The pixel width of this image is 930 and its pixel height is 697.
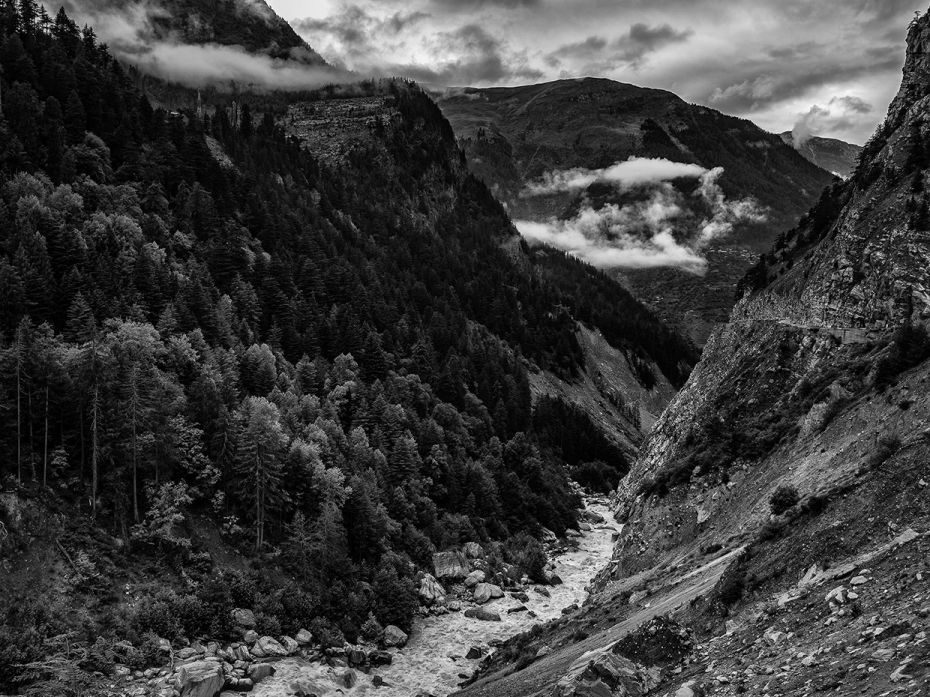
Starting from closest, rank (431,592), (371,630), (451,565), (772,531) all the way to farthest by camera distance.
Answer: (772,531) → (371,630) → (431,592) → (451,565)

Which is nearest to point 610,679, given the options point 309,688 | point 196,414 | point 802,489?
point 802,489

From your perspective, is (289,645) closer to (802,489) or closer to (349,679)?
(349,679)

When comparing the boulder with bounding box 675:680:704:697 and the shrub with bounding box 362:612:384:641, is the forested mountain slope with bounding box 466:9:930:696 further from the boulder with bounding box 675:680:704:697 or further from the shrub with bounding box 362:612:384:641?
the shrub with bounding box 362:612:384:641

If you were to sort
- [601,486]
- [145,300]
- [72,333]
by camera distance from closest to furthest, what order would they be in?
[72,333] < [145,300] < [601,486]

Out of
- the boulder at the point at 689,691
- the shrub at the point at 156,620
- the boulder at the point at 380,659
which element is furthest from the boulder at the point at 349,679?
the boulder at the point at 689,691

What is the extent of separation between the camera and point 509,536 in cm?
9781

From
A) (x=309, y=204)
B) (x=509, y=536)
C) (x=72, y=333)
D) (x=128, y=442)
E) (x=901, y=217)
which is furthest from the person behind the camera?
(x=309, y=204)

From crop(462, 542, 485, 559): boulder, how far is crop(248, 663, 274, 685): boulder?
35333 mm

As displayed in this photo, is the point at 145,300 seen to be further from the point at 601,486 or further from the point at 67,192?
the point at 601,486

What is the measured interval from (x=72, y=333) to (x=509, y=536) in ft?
199

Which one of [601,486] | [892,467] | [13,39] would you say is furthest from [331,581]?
[13,39]

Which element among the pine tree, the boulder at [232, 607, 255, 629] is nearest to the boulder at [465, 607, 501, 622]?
the pine tree

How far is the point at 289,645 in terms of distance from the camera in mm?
59938

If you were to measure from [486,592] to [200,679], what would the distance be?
35.7 m
